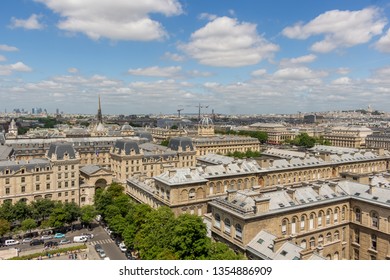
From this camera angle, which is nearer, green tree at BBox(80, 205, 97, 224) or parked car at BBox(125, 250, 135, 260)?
parked car at BBox(125, 250, 135, 260)

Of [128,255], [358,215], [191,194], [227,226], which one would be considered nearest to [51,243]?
[128,255]

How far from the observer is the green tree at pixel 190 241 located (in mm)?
38656

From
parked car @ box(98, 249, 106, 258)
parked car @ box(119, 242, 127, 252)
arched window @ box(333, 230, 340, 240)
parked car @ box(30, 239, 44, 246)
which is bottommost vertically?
parked car @ box(30, 239, 44, 246)

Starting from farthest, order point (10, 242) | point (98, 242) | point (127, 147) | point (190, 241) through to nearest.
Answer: point (127, 147) < point (98, 242) < point (10, 242) < point (190, 241)

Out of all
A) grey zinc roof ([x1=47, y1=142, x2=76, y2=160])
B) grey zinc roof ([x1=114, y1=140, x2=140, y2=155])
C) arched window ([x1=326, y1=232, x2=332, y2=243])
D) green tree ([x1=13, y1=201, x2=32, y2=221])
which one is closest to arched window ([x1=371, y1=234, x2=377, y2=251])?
arched window ([x1=326, y1=232, x2=332, y2=243])

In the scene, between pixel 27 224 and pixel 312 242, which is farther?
pixel 27 224

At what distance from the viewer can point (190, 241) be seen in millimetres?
38688

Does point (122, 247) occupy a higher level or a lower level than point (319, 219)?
lower

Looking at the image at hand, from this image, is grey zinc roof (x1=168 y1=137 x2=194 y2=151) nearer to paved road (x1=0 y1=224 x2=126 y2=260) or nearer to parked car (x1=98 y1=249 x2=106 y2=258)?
paved road (x1=0 y1=224 x2=126 y2=260)

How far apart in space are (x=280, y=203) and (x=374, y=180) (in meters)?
22.5

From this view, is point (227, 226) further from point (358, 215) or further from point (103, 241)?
point (103, 241)

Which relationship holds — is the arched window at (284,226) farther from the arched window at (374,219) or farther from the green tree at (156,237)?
the green tree at (156,237)

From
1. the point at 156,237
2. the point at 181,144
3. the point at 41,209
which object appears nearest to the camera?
the point at 156,237

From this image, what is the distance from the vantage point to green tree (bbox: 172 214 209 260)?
38.7m
